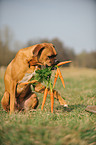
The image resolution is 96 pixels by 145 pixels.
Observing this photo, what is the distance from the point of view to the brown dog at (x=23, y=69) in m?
3.13

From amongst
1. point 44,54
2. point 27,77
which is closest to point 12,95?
point 27,77

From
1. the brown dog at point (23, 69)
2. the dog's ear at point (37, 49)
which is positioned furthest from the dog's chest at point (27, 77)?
the dog's ear at point (37, 49)

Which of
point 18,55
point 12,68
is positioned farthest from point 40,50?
point 12,68

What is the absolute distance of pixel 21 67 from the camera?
126 inches

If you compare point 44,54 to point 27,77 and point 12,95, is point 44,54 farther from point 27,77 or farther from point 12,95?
point 12,95

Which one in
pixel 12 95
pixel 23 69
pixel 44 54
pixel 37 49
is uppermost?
pixel 37 49

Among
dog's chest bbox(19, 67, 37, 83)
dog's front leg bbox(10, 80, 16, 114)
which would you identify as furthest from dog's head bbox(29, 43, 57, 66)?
dog's front leg bbox(10, 80, 16, 114)

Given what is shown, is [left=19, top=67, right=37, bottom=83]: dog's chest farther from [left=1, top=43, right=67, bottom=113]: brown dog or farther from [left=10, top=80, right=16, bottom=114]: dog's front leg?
[left=10, top=80, right=16, bottom=114]: dog's front leg

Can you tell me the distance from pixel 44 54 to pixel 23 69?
0.49 m

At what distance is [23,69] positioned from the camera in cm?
319

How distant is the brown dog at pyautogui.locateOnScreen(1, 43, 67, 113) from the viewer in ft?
10.3

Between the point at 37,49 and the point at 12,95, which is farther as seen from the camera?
the point at 12,95

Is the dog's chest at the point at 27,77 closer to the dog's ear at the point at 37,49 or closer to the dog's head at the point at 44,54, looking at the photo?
the dog's head at the point at 44,54

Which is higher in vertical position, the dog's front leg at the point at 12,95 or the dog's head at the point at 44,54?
the dog's head at the point at 44,54
